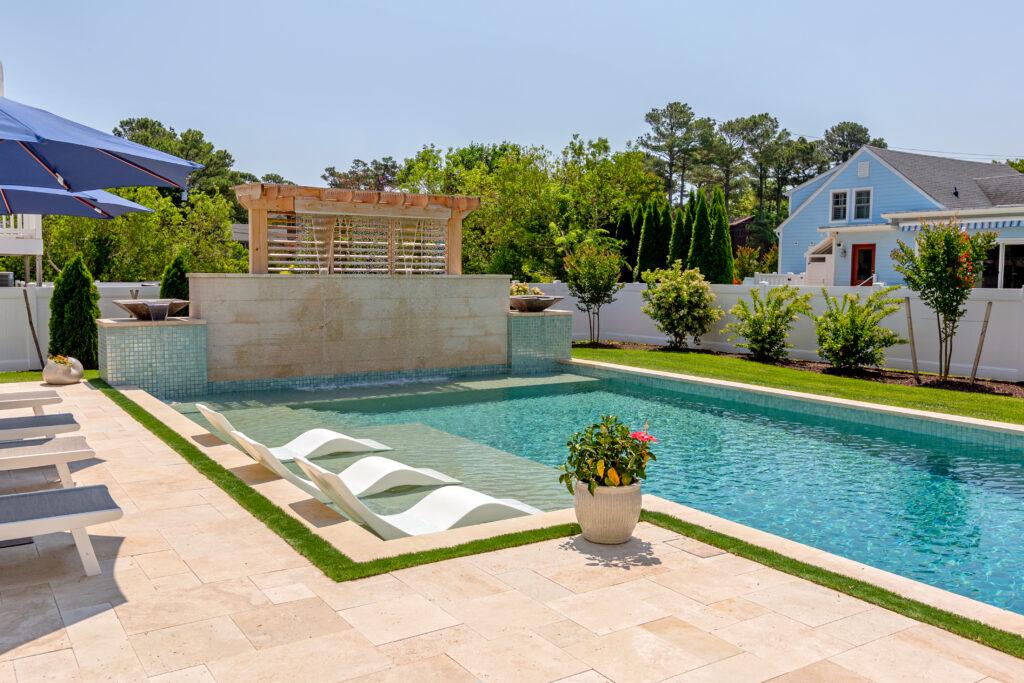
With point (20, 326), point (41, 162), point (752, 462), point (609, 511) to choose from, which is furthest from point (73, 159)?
point (20, 326)

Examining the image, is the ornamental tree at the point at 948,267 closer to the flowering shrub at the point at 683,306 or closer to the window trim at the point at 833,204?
the flowering shrub at the point at 683,306

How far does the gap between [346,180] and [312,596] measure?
78726 mm

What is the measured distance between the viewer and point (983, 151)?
4950 cm

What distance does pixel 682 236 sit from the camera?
2767 centimetres

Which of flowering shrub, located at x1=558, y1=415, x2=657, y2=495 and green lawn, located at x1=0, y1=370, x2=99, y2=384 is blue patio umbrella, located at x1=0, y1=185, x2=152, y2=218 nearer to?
green lawn, located at x1=0, y1=370, x2=99, y2=384

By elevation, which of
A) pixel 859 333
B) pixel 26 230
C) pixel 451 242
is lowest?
pixel 859 333

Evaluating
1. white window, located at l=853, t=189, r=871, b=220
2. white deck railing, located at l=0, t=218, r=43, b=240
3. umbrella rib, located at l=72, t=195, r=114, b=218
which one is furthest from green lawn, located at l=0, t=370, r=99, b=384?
white window, located at l=853, t=189, r=871, b=220

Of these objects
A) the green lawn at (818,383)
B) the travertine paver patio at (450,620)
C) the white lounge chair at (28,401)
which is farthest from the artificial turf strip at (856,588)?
the green lawn at (818,383)

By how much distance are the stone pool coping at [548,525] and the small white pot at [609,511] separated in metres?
0.54

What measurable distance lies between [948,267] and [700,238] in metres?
12.9

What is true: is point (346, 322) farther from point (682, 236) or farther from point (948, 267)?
point (682, 236)

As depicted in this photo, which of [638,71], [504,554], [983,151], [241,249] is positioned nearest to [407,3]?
[504,554]

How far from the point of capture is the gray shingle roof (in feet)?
88.7

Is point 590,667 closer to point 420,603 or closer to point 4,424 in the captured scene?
point 420,603
